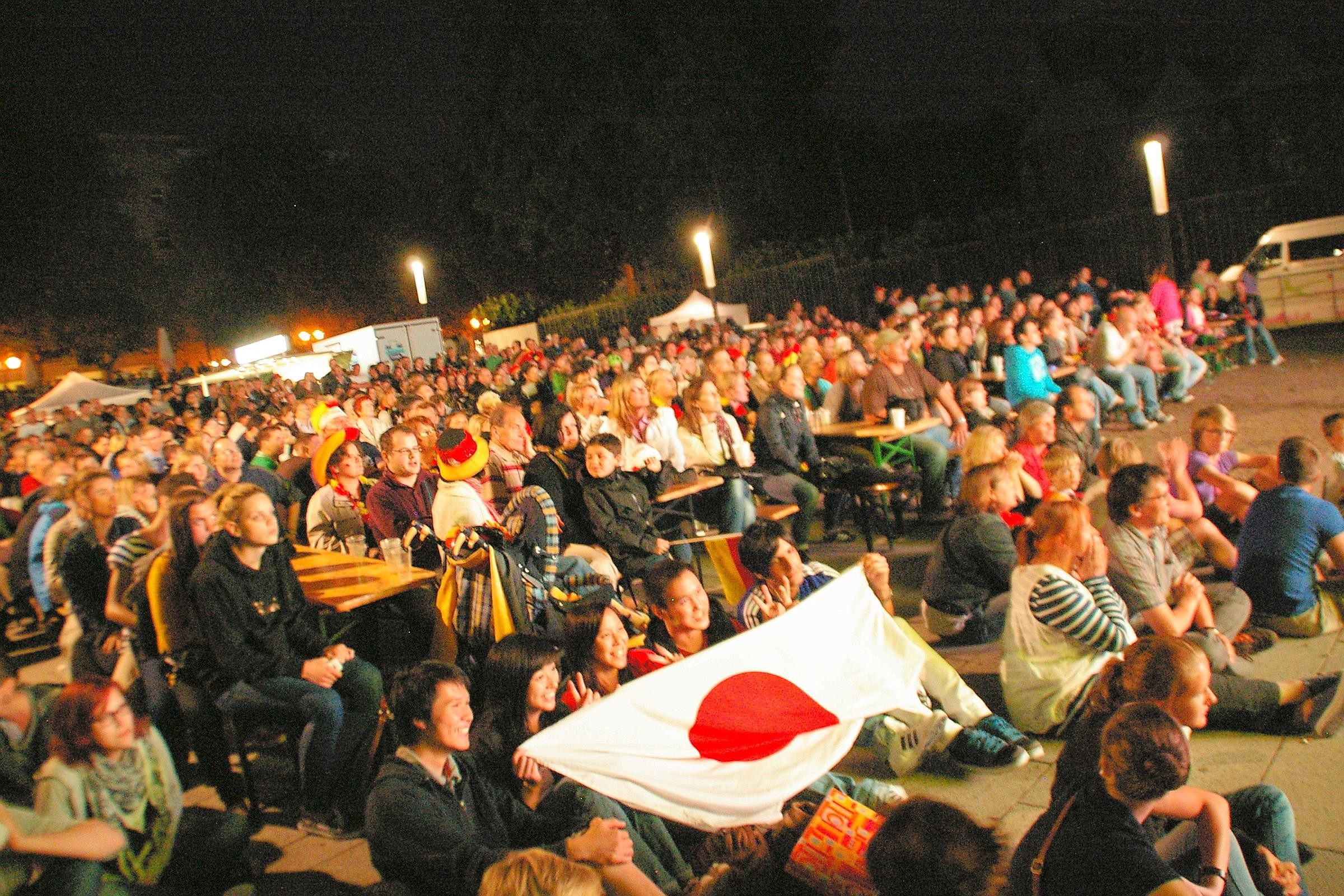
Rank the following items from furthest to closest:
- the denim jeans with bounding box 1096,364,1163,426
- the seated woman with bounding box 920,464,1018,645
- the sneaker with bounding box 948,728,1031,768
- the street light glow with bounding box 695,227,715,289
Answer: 1. the street light glow with bounding box 695,227,715,289
2. the denim jeans with bounding box 1096,364,1163,426
3. the seated woman with bounding box 920,464,1018,645
4. the sneaker with bounding box 948,728,1031,768

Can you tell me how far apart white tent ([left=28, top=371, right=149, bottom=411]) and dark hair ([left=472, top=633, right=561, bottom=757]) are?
2305 cm

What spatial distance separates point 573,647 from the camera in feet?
13.1

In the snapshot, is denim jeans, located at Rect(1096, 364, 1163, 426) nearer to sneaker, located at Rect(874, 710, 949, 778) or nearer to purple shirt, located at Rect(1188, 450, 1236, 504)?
purple shirt, located at Rect(1188, 450, 1236, 504)

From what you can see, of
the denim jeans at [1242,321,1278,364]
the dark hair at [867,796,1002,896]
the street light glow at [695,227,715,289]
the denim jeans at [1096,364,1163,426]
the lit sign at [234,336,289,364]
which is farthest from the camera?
the lit sign at [234,336,289,364]

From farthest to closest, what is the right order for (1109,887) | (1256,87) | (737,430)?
(1256,87), (737,430), (1109,887)

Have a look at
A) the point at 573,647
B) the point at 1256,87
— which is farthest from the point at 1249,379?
the point at 1256,87

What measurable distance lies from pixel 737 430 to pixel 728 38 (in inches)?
1008

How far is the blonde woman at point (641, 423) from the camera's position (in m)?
7.22

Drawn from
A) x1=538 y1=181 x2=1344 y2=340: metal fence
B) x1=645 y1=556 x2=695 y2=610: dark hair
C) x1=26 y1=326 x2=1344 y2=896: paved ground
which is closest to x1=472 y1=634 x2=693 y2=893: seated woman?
x1=645 y1=556 x2=695 y2=610: dark hair

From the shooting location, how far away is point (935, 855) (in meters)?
2.10

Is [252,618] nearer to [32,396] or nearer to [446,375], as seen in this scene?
[446,375]

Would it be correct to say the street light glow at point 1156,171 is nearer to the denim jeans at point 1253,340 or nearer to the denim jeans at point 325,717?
the denim jeans at point 1253,340

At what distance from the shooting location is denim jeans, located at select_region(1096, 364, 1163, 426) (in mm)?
10766

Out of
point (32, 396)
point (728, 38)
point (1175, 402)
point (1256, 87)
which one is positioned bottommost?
point (1175, 402)
